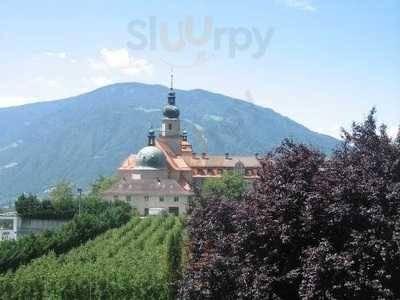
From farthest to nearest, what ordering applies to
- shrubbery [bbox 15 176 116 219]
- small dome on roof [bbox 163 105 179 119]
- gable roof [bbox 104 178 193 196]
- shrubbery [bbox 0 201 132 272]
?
small dome on roof [bbox 163 105 179 119] → gable roof [bbox 104 178 193 196] → shrubbery [bbox 15 176 116 219] → shrubbery [bbox 0 201 132 272]

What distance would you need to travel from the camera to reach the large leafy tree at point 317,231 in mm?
13008

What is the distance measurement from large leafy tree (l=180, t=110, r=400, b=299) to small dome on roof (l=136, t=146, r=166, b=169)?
246ft

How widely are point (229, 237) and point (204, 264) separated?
95cm

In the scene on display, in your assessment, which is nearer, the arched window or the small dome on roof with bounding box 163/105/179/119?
the arched window

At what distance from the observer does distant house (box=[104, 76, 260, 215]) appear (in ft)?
289

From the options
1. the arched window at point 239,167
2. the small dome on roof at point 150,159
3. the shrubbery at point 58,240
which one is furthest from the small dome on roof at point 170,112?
the shrubbery at point 58,240

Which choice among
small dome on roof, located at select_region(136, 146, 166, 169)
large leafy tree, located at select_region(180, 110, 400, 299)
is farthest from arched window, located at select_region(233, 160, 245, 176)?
large leafy tree, located at select_region(180, 110, 400, 299)

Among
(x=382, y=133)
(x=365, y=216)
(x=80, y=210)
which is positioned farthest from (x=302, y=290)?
(x=80, y=210)

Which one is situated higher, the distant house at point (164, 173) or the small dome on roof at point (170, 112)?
the small dome on roof at point (170, 112)

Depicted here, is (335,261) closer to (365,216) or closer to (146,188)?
(365,216)

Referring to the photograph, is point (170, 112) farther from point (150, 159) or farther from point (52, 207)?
point (52, 207)

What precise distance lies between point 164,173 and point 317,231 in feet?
257

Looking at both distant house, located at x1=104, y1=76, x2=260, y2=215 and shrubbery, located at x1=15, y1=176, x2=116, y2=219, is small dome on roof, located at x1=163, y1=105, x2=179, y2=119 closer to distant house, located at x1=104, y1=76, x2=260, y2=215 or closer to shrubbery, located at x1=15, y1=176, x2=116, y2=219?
distant house, located at x1=104, y1=76, x2=260, y2=215

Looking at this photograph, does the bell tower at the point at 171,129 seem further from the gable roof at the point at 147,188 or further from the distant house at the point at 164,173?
the gable roof at the point at 147,188
